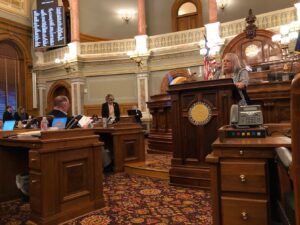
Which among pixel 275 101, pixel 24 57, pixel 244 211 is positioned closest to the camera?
pixel 244 211

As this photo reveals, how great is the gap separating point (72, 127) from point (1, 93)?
10.6m

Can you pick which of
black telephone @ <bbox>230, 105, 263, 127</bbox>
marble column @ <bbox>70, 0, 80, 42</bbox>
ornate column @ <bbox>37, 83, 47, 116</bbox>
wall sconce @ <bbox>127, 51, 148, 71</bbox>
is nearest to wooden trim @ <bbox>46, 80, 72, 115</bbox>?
ornate column @ <bbox>37, 83, 47, 116</bbox>

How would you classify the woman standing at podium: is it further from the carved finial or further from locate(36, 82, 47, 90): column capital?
locate(36, 82, 47, 90): column capital

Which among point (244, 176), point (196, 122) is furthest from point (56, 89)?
point (244, 176)

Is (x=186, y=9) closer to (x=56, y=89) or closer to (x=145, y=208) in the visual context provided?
(x=56, y=89)

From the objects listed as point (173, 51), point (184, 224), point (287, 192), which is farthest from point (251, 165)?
point (173, 51)

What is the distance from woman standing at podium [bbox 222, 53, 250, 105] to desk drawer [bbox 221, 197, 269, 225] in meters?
1.07

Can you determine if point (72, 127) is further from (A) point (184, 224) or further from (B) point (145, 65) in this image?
(B) point (145, 65)

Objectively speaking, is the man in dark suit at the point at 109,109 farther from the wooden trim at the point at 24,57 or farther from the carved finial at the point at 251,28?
the wooden trim at the point at 24,57

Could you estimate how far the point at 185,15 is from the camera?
1308 cm

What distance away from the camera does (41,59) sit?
13.1m

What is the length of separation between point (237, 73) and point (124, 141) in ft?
8.34

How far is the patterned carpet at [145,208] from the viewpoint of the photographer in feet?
8.49

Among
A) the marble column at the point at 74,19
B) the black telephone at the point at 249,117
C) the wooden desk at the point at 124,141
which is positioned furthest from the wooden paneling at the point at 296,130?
the marble column at the point at 74,19
